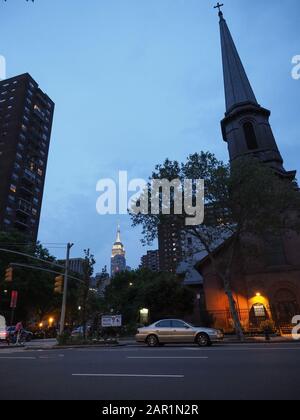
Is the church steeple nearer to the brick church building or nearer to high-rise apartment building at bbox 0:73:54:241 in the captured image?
the brick church building

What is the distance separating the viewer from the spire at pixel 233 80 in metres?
42.9

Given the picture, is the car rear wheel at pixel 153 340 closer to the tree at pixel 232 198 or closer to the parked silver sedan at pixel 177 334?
the parked silver sedan at pixel 177 334

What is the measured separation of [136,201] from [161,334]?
1177 centimetres

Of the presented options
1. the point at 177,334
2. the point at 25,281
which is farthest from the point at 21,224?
the point at 177,334

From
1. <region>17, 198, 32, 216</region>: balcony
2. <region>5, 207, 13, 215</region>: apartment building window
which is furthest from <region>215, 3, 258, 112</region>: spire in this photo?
<region>17, 198, 32, 216</region>: balcony

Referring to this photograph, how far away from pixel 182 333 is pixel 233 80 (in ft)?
129

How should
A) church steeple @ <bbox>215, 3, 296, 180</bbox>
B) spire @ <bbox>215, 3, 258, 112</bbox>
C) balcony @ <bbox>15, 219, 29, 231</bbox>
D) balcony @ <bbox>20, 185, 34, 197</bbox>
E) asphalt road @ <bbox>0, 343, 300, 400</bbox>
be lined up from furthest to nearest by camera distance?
balcony @ <bbox>20, 185, 34, 197</bbox> → balcony @ <bbox>15, 219, 29, 231</bbox> → spire @ <bbox>215, 3, 258, 112</bbox> → church steeple @ <bbox>215, 3, 296, 180</bbox> → asphalt road @ <bbox>0, 343, 300, 400</bbox>

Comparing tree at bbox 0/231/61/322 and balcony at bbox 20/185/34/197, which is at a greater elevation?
balcony at bbox 20/185/34/197

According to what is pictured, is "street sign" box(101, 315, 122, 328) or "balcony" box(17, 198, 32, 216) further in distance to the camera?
"balcony" box(17, 198, 32, 216)

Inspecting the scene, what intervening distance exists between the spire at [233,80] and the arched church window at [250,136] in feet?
11.9

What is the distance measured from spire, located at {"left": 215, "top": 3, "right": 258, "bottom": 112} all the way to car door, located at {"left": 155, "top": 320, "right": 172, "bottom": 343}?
32.7m

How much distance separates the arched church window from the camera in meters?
38.3

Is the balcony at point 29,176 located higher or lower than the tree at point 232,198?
higher

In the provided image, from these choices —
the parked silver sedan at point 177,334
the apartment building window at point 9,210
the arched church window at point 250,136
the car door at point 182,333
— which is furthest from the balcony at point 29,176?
the car door at point 182,333
